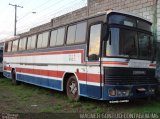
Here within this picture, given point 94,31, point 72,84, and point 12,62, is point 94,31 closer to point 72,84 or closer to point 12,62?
point 72,84

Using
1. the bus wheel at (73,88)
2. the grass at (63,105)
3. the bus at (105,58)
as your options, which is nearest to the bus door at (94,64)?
the bus at (105,58)

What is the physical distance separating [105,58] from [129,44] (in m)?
0.96

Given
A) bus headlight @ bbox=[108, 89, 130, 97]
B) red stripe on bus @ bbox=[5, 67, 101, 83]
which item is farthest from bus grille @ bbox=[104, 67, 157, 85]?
red stripe on bus @ bbox=[5, 67, 101, 83]

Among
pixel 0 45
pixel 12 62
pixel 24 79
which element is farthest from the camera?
pixel 0 45

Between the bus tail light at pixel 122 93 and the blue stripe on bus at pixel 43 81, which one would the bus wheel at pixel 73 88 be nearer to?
the blue stripe on bus at pixel 43 81

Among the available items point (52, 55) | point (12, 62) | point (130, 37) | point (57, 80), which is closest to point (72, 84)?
point (57, 80)

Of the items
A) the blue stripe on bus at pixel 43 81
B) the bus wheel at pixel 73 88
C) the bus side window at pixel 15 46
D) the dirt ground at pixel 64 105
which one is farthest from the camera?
the bus side window at pixel 15 46

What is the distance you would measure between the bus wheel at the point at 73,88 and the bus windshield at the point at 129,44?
7.57ft

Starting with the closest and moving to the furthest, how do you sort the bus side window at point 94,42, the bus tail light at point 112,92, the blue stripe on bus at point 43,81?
1. the bus tail light at point 112,92
2. the bus side window at point 94,42
3. the blue stripe on bus at point 43,81

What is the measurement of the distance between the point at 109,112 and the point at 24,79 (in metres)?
8.60

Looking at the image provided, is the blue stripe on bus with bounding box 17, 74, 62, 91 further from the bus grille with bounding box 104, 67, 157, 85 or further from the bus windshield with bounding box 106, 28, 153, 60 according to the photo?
the bus windshield with bounding box 106, 28, 153, 60

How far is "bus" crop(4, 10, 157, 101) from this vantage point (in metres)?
9.67

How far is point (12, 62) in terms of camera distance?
19469mm

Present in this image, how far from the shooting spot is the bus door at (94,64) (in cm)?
990
